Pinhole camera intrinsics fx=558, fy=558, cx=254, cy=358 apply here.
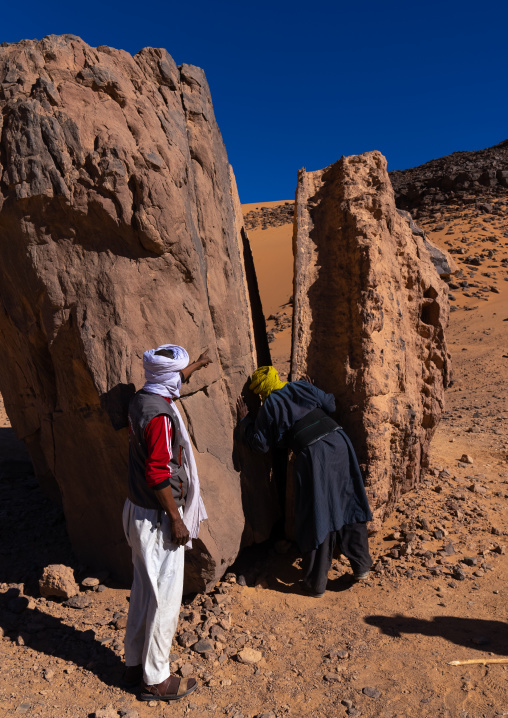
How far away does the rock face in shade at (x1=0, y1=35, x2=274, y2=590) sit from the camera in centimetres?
300

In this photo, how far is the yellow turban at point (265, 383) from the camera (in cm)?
356

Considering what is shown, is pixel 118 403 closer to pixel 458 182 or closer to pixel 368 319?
pixel 368 319

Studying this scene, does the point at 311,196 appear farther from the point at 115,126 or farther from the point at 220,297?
the point at 115,126

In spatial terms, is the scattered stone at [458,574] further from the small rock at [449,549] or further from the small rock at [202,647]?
the small rock at [202,647]

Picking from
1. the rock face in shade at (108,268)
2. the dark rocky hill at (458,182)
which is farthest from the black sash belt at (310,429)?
the dark rocky hill at (458,182)

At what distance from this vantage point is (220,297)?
367cm

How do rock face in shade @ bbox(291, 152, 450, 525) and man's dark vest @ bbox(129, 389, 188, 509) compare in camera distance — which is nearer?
man's dark vest @ bbox(129, 389, 188, 509)

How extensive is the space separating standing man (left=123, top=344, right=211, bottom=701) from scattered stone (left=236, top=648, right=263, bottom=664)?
287 millimetres

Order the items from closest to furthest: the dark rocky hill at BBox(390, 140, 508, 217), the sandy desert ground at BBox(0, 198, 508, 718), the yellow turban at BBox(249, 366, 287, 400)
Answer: the sandy desert ground at BBox(0, 198, 508, 718) < the yellow turban at BBox(249, 366, 287, 400) < the dark rocky hill at BBox(390, 140, 508, 217)

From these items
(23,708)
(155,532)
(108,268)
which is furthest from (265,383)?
(23,708)

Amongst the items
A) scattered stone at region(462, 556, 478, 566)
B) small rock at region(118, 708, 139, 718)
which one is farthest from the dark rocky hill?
small rock at region(118, 708, 139, 718)

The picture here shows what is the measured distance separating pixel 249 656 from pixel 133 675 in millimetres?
575

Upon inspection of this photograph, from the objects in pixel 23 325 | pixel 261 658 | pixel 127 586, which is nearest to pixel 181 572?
pixel 261 658

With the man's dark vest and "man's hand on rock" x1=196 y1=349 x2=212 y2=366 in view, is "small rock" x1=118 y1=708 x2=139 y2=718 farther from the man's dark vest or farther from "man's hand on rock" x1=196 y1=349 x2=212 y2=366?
"man's hand on rock" x1=196 y1=349 x2=212 y2=366
